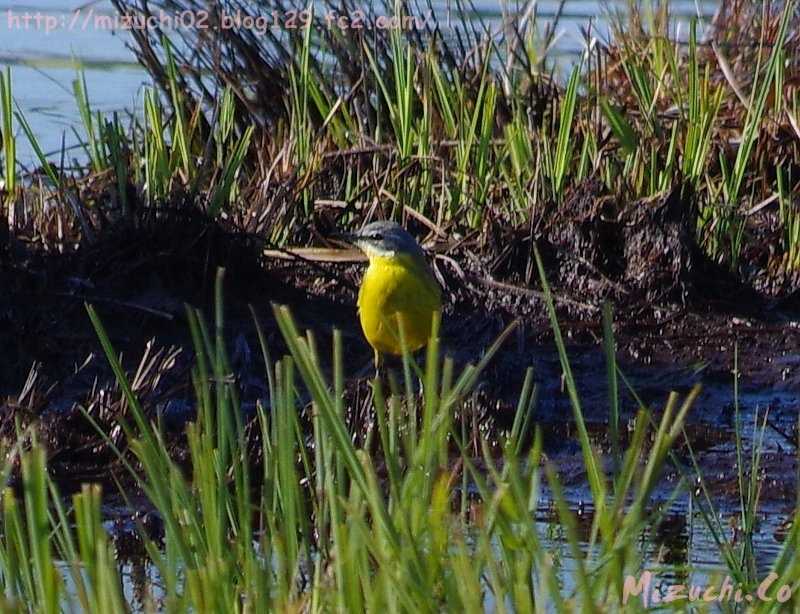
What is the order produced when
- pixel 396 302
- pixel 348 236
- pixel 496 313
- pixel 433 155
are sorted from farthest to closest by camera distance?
pixel 433 155 < pixel 496 313 < pixel 348 236 < pixel 396 302

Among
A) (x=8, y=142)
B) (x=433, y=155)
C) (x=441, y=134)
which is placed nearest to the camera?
(x=8, y=142)

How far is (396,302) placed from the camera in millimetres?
5555

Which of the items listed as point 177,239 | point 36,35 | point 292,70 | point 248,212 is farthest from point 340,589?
point 36,35

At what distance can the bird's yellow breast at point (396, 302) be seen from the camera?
5535mm

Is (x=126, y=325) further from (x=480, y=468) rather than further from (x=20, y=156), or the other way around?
(x=20, y=156)

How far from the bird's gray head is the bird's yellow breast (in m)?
0.05

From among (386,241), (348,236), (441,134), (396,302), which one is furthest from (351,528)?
(441,134)

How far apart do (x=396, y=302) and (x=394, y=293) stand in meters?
0.03

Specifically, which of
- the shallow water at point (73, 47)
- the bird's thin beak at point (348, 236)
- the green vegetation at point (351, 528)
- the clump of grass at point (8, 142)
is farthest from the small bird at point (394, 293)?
the shallow water at point (73, 47)

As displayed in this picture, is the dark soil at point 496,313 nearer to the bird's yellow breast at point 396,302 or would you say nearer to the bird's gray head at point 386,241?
the bird's yellow breast at point 396,302

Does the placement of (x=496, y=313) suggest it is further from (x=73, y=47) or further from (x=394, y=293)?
(x=73, y=47)

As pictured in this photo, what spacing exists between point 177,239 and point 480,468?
6.15 ft

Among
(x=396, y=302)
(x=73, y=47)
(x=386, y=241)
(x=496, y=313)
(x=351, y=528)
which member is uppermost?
(x=351, y=528)

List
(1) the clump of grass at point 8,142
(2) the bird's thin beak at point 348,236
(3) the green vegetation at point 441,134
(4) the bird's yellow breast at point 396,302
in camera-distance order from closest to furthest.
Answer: (4) the bird's yellow breast at point 396,302 < (2) the bird's thin beak at point 348,236 < (1) the clump of grass at point 8,142 < (3) the green vegetation at point 441,134
